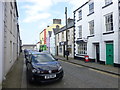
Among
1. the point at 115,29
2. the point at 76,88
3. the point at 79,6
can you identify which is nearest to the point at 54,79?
the point at 76,88

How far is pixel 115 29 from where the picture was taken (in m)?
10.9

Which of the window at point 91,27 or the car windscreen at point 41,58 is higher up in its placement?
the window at point 91,27

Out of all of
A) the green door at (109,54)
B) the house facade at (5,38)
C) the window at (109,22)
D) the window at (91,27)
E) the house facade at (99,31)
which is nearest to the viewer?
the house facade at (5,38)

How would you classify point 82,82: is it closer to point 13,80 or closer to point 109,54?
point 13,80

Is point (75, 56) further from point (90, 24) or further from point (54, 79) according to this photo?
point (54, 79)

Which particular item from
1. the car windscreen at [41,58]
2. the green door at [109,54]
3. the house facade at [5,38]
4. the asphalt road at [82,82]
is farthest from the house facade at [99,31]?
the house facade at [5,38]

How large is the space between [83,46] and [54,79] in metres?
11.8

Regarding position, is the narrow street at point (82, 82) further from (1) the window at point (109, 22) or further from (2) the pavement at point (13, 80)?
(1) the window at point (109, 22)

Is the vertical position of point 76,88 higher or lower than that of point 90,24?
lower

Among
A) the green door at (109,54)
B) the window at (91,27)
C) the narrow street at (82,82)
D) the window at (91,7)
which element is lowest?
the narrow street at (82,82)

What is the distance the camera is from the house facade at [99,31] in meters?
11.1

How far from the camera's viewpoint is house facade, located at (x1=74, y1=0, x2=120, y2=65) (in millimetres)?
11078

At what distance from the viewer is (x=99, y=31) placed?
13.1 metres

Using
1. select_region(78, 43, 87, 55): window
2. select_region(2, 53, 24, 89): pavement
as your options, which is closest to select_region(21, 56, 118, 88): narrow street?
select_region(2, 53, 24, 89): pavement
